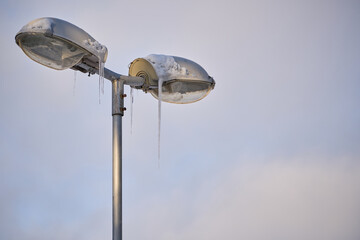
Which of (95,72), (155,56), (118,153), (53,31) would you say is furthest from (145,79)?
(53,31)

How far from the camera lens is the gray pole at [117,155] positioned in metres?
4.96

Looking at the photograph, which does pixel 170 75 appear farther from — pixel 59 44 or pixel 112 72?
pixel 59 44

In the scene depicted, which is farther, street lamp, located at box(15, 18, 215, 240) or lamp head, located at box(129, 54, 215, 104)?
lamp head, located at box(129, 54, 215, 104)

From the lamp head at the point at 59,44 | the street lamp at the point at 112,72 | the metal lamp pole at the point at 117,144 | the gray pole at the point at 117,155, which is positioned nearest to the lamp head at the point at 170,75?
the street lamp at the point at 112,72

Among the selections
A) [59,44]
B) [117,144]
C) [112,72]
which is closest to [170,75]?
[112,72]

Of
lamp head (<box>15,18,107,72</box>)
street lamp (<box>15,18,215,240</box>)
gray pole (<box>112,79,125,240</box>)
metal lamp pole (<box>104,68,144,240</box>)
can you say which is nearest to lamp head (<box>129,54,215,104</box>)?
street lamp (<box>15,18,215,240</box>)

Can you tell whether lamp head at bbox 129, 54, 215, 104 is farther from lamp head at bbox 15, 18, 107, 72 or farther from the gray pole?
lamp head at bbox 15, 18, 107, 72

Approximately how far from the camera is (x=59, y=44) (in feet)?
16.0

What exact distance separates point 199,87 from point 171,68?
0.62 meters

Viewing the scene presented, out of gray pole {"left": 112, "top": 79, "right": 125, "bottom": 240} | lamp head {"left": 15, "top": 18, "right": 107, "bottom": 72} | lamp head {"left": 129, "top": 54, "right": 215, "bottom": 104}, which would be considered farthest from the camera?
lamp head {"left": 129, "top": 54, "right": 215, "bottom": 104}

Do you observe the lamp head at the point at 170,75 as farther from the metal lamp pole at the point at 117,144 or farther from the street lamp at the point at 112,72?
the metal lamp pole at the point at 117,144

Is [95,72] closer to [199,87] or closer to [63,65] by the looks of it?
[63,65]

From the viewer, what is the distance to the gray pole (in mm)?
4961

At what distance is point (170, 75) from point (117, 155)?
3.77 ft
